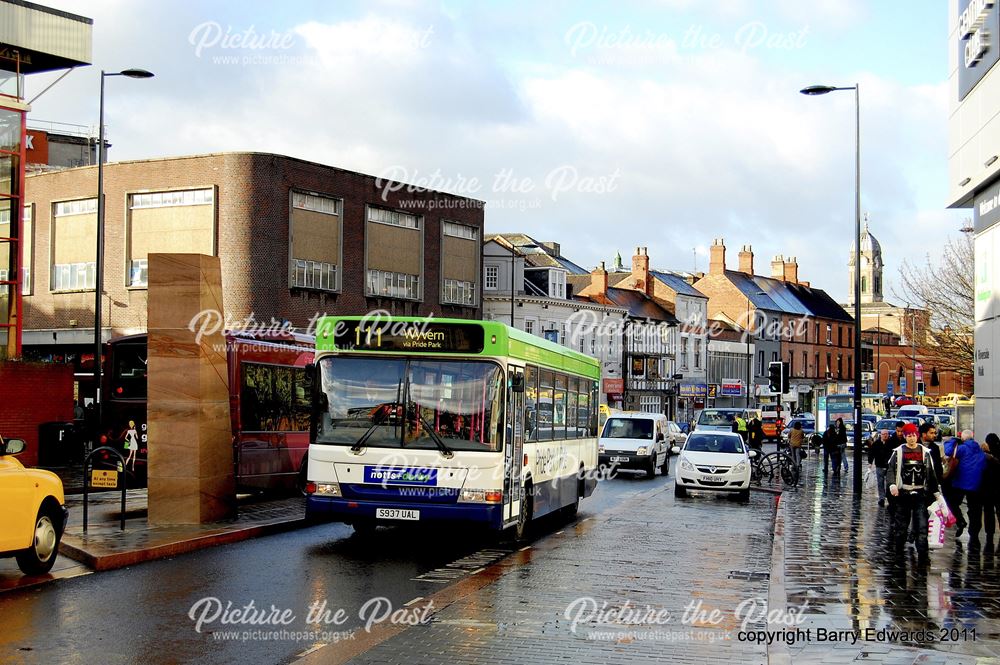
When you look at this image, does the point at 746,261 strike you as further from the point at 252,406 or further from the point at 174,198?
the point at 252,406

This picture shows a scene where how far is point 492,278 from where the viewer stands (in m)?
70.4

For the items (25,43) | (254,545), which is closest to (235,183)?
(25,43)

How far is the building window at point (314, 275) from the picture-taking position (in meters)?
51.1

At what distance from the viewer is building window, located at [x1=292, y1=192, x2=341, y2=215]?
51531mm

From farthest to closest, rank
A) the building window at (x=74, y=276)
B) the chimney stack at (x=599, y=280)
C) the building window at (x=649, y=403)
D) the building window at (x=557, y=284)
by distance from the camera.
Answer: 1. the building window at (x=649, y=403)
2. the chimney stack at (x=599, y=280)
3. the building window at (x=557, y=284)
4. the building window at (x=74, y=276)

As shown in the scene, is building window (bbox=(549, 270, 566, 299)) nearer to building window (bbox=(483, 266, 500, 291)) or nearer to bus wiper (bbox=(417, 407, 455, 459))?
building window (bbox=(483, 266, 500, 291))

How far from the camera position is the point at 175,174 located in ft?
168

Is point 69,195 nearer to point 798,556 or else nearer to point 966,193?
point 966,193

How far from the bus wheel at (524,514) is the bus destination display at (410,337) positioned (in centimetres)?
271

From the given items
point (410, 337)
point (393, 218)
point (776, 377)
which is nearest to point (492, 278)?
point (393, 218)

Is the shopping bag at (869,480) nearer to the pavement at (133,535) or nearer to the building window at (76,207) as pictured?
the pavement at (133,535)

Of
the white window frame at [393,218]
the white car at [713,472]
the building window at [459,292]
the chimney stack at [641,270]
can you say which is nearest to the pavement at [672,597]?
the white car at [713,472]

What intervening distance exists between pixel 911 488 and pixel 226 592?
941cm

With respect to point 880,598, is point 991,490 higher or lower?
higher
